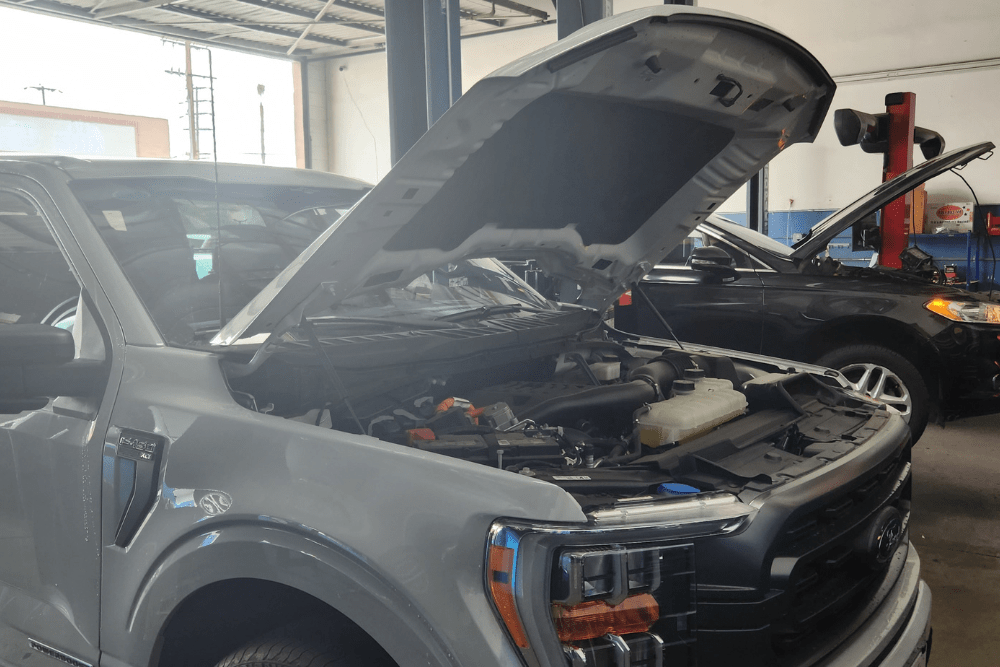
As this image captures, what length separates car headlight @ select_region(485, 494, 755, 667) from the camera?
115 cm

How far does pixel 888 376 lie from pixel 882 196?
109 centimetres

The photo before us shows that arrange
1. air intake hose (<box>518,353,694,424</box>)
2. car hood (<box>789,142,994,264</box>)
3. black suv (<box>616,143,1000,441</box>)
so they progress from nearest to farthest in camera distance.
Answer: air intake hose (<box>518,353,694,424</box>)
black suv (<box>616,143,1000,441</box>)
car hood (<box>789,142,994,264</box>)

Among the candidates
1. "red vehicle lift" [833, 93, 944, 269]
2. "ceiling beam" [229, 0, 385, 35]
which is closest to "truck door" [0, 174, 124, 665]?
"red vehicle lift" [833, 93, 944, 269]

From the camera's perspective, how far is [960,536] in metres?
3.68

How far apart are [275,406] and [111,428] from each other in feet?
1.08

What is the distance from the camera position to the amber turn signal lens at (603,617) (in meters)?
1.17

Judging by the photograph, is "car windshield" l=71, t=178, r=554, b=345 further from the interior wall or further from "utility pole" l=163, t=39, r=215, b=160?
the interior wall

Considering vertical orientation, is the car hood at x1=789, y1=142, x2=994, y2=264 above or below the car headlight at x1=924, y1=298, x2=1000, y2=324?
above

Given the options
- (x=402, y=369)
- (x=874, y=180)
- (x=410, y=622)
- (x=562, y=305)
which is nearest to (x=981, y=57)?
(x=874, y=180)

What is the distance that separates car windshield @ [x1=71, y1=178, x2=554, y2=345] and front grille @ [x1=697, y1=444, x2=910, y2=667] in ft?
3.51

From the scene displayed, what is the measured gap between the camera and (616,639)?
1178 mm

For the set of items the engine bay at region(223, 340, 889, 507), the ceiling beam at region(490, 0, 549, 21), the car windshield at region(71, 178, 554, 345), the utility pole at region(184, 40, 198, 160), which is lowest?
the engine bay at region(223, 340, 889, 507)

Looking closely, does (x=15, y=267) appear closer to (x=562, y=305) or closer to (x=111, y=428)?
(x=111, y=428)

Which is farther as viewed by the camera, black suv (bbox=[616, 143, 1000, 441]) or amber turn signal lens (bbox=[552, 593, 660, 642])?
black suv (bbox=[616, 143, 1000, 441])
